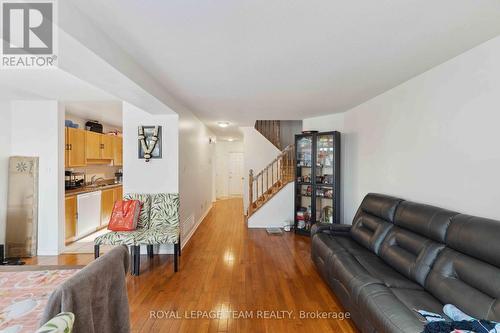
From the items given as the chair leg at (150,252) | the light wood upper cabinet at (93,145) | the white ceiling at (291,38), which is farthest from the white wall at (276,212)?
the light wood upper cabinet at (93,145)

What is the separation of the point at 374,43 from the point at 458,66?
0.92m

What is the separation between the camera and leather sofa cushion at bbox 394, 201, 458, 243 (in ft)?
6.22

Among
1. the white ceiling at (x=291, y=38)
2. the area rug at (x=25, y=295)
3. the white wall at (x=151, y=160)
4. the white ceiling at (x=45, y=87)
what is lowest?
the area rug at (x=25, y=295)

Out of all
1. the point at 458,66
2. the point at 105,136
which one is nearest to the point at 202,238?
the point at 105,136

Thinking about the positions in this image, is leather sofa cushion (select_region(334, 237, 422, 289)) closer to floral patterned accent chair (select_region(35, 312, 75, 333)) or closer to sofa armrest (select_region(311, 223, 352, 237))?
sofa armrest (select_region(311, 223, 352, 237))

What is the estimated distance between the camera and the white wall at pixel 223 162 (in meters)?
9.53

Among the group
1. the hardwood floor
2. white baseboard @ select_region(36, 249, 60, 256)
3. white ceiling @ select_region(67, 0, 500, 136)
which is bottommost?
the hardwood floor

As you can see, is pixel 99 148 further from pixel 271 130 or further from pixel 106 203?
pixel 271 130

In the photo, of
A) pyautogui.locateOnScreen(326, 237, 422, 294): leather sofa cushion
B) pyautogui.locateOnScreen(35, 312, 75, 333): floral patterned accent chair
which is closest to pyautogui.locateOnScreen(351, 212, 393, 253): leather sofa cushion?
pyautogui.locateOnScreen(326, 237, 422, 294): leather sofa cushion

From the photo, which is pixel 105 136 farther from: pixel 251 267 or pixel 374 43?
pixel 374 43

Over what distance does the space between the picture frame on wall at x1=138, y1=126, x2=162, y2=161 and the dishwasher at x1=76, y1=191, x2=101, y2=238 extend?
1768mm

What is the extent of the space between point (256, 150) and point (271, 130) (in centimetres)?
86

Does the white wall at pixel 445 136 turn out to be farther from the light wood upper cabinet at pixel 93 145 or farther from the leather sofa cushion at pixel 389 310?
the light wood upper cabinet at pixel 93 145

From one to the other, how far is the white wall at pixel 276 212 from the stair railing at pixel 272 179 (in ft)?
0.38
